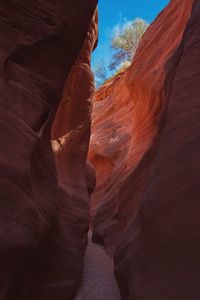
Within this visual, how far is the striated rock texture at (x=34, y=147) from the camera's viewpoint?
430cm

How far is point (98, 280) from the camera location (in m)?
6.91

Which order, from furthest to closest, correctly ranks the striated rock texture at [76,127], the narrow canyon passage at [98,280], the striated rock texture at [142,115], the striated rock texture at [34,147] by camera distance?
the striated rock texture at [76,127] → the striated rock texture at [142,115] → the narrow canyon passage at [98,280] → the striated rock texture at [34,147]

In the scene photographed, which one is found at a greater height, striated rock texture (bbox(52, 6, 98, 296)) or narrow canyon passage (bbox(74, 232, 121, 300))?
striated rock texture (bbox(52, 6, 98, 296))

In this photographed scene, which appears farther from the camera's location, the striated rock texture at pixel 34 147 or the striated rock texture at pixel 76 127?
the striated rock texture at pixel 76 127

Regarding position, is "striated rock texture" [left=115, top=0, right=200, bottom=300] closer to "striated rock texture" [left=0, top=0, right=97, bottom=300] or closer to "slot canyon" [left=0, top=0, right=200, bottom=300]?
"slot canyon" [left=0, top=0, right=200, bottom=300]

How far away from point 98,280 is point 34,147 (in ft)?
11.7

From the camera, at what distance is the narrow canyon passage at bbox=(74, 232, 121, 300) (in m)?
6.20

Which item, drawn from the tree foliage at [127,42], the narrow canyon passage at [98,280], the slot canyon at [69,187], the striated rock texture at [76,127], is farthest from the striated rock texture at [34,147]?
the tree foliage at [127,42]

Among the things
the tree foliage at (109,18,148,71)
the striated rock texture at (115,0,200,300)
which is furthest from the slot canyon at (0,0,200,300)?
the tree foliage at (109,18,148,71)

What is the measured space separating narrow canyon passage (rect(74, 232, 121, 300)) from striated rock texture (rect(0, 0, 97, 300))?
0.29m

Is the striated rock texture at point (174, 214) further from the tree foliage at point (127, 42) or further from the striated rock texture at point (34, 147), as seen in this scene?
the tree foliage at point (127, 42)

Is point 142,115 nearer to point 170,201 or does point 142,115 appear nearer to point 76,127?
point 76,127

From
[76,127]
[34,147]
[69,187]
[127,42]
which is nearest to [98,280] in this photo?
[69,187]

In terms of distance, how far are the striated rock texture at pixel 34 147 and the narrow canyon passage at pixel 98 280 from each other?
0.96 ft
